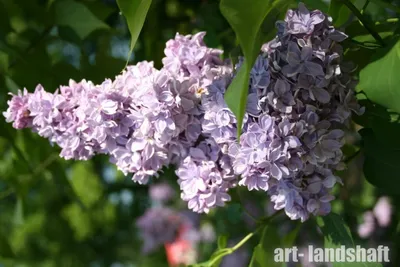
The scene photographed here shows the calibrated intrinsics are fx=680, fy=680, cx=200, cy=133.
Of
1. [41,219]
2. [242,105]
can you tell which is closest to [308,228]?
[41,219]

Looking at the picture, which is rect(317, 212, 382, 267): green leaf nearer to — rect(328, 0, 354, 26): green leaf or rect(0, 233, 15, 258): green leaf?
rect(328, 0, 354, 26): green leaf

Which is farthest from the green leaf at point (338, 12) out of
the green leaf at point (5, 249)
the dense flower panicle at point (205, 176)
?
the green leaf at point (5, 249)

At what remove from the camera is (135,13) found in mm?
342

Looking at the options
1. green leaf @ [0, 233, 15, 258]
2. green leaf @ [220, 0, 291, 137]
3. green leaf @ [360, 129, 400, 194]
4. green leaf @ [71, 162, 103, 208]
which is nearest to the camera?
green leaf @ [220, 0, 291, 137]

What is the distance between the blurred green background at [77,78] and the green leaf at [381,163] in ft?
0.19

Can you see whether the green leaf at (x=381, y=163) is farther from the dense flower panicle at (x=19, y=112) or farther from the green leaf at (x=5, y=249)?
the green leaf at (x=5, y=249)

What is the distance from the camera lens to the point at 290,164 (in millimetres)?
390

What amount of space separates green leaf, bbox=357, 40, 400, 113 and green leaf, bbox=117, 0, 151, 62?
140 millimetres

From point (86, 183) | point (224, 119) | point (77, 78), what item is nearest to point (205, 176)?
point (224, 119)

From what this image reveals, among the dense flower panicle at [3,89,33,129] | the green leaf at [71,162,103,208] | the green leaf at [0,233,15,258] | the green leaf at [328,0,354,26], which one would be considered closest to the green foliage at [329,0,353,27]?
the green leaf at [328,0,354,26]

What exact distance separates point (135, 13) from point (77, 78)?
0.25 meters

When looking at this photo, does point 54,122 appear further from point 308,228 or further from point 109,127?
point 308,228

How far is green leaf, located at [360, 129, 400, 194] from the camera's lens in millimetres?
417

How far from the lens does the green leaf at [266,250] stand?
0.48m
